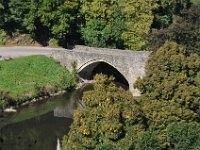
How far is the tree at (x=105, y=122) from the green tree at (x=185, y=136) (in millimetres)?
1959

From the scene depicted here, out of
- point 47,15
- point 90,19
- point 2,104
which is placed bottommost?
point 2,104

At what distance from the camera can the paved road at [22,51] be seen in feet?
217

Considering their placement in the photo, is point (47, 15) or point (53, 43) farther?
point (53, 43)

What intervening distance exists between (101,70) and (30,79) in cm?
784

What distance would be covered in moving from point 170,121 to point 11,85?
2501cm

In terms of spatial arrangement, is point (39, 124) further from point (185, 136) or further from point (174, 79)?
point (185, 136)

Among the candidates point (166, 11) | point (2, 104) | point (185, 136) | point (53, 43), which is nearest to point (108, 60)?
point (53, 43)

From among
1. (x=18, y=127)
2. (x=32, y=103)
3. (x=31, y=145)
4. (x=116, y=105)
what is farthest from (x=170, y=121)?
(x=32, y=103)

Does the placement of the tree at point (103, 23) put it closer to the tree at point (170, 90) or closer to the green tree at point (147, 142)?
the tree at point (170, 90)

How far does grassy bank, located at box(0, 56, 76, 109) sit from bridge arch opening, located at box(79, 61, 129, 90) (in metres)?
1.70

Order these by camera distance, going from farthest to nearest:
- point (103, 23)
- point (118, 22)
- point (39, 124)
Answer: point (103, 23) < point (118, 22) < point (39, 124)

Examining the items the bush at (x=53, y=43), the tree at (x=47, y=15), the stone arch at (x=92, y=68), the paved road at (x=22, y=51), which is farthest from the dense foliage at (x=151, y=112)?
the bush at (x=53, y=43)

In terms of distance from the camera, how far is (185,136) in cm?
3794

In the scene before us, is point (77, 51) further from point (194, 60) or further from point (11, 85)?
point (194, 60)
